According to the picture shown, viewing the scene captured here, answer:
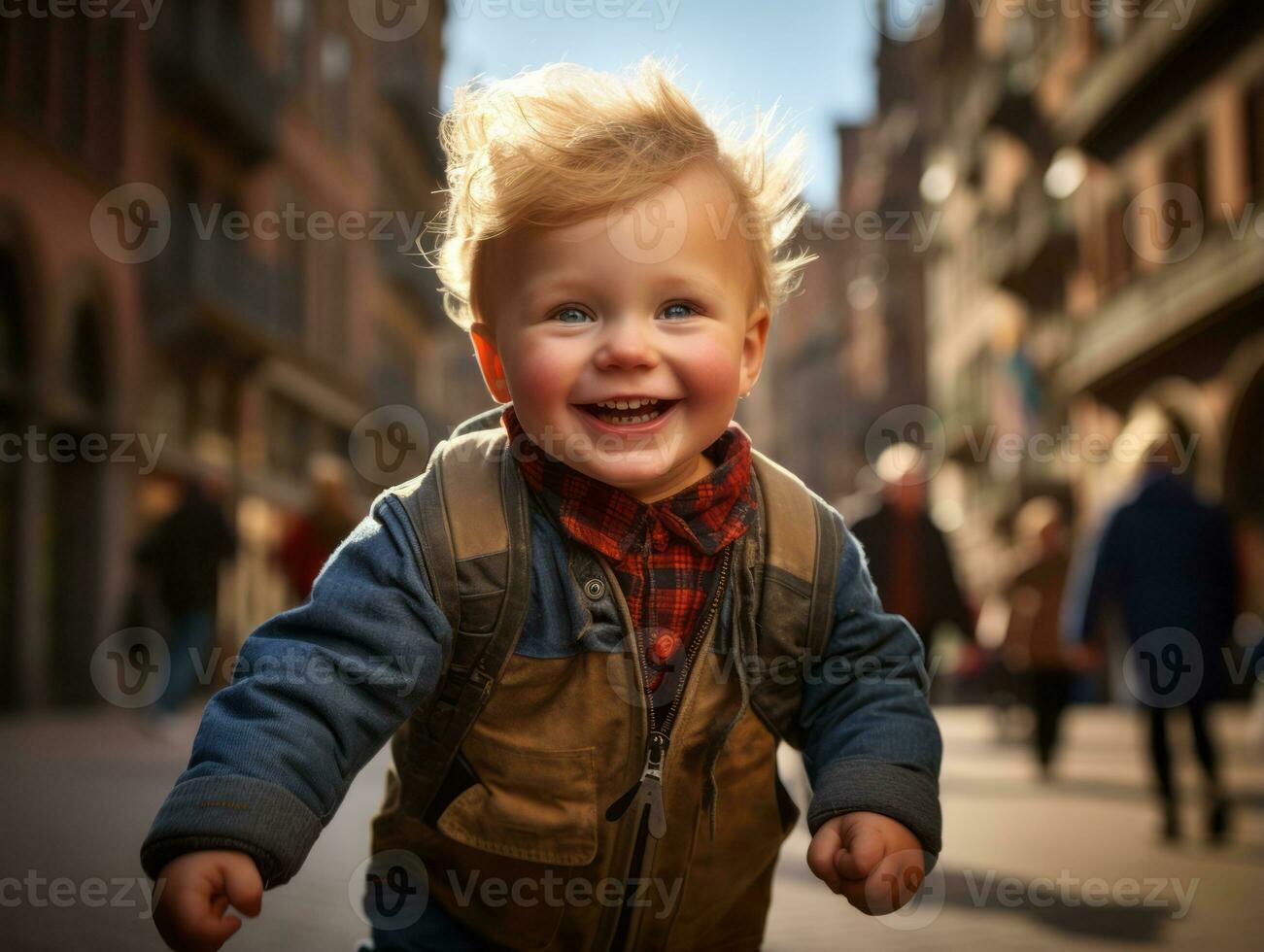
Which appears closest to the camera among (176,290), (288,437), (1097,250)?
(176,290)

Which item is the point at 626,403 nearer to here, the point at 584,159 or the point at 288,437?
the point at 584,159

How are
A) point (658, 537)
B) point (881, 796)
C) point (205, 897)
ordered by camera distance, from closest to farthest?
point (205, 897) < point (881, 796) < point (658, 537)

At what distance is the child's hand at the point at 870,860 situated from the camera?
216 centimetres

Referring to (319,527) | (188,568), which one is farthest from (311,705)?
(188,568)

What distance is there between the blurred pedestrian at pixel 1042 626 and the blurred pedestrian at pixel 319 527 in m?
4.81

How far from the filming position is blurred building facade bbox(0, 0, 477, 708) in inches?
596

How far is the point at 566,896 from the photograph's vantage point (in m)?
2.38

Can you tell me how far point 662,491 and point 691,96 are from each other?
0.71 metres

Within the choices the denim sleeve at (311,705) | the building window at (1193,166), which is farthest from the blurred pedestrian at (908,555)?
the building window at (1193,166)

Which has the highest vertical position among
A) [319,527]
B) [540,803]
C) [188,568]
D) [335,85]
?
[335,85]

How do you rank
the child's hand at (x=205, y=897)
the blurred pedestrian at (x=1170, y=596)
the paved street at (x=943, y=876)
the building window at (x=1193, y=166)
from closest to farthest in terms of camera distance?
the child's hand at (x=205, y=897)
the paved street at (x=943, y=876)
the blurred pedestrian at (x=1170, y=596)
the building window at (x=1193, y=166)

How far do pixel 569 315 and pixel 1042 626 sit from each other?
29.8ft

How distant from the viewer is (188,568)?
11.3m

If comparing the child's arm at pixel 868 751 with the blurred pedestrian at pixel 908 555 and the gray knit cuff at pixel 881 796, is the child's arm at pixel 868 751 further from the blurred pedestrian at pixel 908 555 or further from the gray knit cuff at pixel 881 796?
the blurred pedestrian at pixel 908 555
